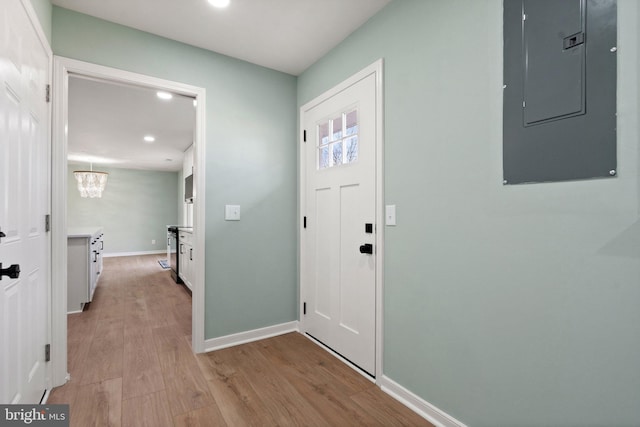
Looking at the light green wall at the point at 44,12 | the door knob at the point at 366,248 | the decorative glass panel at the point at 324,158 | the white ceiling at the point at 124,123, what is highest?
the white ceiling at the point at 124,123

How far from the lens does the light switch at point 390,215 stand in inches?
74.2

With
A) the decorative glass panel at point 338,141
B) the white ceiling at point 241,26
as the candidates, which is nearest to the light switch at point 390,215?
the decorative glass panel at point 338,141

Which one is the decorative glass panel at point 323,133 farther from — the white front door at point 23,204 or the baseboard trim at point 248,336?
the white front door at point 23,204

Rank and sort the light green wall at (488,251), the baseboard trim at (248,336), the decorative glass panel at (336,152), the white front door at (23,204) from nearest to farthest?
the light green wall at (488,251) < the white front door at (23,204) < the decorative glass panel at (336,152) < the baseboard trim at (248,336)

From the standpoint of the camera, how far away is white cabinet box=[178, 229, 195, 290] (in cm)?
417

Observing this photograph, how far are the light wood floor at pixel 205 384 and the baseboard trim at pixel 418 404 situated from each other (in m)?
0.04

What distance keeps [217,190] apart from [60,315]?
4.32 ft

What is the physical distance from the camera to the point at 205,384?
1996 mm

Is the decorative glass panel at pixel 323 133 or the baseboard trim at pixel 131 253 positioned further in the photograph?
the baseboard trim at pixel 131 253

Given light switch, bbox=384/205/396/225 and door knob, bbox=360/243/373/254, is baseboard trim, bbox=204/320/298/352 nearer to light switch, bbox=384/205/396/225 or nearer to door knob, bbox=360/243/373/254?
door knob, bbox=360/243/373/254

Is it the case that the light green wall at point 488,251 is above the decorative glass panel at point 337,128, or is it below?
below

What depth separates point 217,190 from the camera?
8.37ft

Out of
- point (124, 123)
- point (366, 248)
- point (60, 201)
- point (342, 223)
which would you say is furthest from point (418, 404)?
point (124, 123)

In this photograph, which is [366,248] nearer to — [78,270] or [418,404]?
[418,404]
